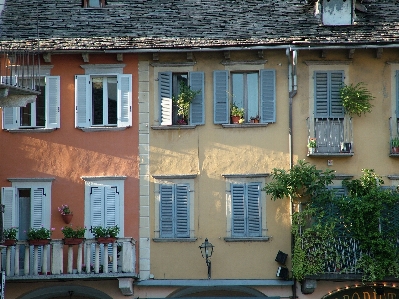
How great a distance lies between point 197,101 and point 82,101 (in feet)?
9.99

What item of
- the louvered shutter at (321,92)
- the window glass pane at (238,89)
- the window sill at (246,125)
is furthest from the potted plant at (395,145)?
the window glass pane at (238,89)

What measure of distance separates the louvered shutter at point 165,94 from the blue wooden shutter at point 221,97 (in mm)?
1188

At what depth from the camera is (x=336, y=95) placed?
97.0ft

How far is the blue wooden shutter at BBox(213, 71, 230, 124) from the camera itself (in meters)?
29.6

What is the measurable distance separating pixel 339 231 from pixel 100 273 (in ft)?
20.2

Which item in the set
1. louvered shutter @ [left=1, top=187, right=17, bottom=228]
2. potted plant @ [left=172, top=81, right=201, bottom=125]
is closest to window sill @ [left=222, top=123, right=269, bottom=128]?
potted plant @ [left=172, top=81, right=201, bottom=125]

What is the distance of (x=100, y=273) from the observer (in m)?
28.7

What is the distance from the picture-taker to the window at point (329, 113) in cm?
2928

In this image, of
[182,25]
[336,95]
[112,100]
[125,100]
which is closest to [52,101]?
[112,100]

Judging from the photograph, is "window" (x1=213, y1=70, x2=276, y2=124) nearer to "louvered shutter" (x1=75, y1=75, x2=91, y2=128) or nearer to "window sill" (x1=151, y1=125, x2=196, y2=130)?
"window sill" (x1=151, y1=125, x2=196, y2=130)

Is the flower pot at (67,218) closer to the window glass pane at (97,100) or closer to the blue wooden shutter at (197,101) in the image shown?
the window glass pane at (97,100)

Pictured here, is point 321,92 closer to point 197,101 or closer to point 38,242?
point 197,101

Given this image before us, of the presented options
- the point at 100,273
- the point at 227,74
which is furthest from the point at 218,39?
the point at 100,273

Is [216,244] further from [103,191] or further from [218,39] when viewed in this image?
[218,39]
